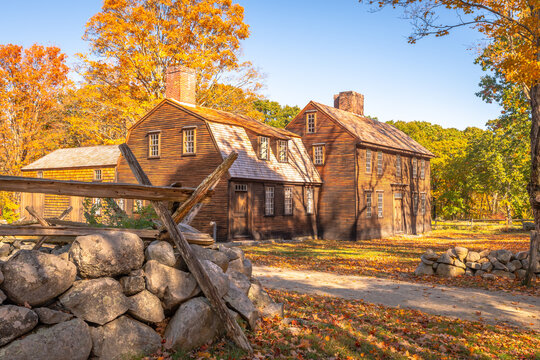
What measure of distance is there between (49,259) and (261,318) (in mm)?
3815

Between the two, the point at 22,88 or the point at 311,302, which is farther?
the point at 22,88

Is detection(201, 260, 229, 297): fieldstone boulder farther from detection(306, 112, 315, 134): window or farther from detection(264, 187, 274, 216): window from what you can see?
A: detection(306, 112, 315, 134): window

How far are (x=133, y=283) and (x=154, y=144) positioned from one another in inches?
880

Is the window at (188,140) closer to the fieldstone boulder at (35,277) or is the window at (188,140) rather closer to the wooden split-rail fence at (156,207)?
the wooden split-rail fence at (156,207)

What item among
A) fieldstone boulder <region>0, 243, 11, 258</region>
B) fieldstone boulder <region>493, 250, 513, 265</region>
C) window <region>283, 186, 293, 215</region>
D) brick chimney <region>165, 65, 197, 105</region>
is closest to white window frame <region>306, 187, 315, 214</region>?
window <region>283, 186, 293, 215</region>

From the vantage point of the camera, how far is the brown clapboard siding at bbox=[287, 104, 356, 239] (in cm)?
3105

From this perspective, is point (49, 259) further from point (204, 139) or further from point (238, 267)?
point (204, 139)

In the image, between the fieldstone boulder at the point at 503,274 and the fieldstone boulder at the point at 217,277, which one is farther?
the fieldstone boulder at the point at 503,274

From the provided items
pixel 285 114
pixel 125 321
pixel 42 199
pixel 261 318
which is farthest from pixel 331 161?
pixel 285 114

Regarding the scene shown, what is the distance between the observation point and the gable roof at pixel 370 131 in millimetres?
31984

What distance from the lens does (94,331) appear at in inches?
229

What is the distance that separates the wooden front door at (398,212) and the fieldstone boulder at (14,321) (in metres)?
33.2

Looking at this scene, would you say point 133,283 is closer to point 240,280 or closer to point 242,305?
point 242,305

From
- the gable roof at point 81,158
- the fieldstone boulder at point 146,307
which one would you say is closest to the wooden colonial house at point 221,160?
the gable roof at point 81,158
